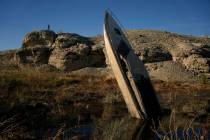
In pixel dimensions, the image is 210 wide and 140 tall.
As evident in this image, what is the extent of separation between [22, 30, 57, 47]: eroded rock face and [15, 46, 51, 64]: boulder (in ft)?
4.12

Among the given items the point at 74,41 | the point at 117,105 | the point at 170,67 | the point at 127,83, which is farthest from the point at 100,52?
the point at 127,83

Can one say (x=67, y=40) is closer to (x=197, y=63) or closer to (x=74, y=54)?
(x=74, y=54)

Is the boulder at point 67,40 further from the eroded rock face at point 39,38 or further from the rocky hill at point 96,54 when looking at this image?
the eroded rock face at point 39,38

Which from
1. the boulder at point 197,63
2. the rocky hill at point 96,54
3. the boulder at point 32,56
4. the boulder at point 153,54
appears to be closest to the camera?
the boulder at point 197,63

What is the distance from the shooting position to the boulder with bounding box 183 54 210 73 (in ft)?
81.8

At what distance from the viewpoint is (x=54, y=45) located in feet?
94.1

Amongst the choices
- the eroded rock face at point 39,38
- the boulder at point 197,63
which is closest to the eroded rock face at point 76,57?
the eroded rock face at point 39,38

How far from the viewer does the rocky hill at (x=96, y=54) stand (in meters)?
25.3

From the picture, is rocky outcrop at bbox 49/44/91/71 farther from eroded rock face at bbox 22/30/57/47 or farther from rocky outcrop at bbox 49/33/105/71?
eroded rock face at bbox 22/30/57/47

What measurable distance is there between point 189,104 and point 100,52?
17215 millimetres

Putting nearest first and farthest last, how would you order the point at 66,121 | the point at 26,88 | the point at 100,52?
the point at 66,121 → the point at 26,88 → the point at 100,52

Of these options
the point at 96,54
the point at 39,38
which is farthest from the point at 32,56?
the point at 96,54

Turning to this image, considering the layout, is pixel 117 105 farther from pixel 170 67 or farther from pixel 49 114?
pixel 170 67

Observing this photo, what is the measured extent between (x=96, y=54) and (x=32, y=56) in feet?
19.0
